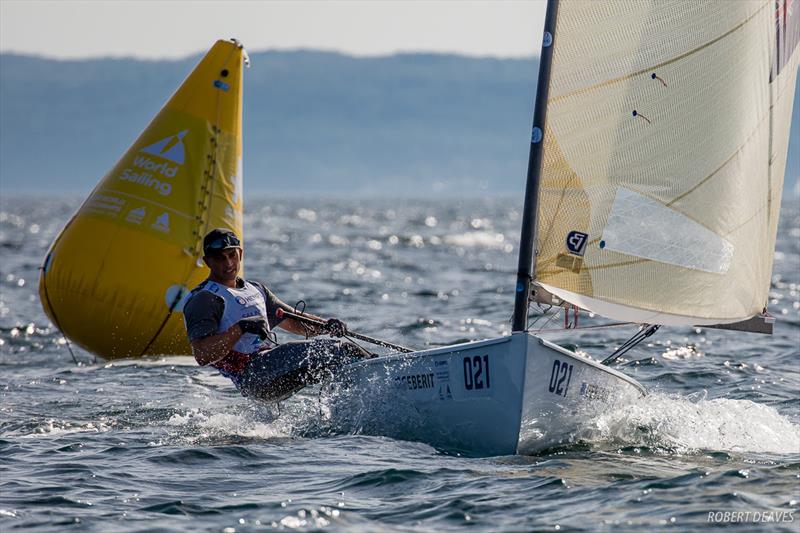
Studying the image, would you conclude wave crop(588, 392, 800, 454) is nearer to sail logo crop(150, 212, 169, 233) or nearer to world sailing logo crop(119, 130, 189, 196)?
sail logo crop(150, 212, 169, 233)

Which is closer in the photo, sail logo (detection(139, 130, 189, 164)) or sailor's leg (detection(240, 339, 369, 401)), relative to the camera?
sailor's leg (detection(240, 339, 369, 401))

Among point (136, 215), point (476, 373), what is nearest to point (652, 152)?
→ point (476, 373)

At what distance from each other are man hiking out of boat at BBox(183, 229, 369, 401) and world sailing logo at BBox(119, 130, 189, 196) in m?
3.81

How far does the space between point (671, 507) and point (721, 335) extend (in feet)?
28.8

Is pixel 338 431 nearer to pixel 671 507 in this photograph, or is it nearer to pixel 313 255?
pixel 671 507

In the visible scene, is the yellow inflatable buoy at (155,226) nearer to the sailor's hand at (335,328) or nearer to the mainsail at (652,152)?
the sailor's hand at (335,328)

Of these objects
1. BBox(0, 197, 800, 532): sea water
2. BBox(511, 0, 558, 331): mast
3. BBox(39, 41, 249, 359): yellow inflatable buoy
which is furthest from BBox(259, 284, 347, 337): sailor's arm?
BBox(39, 41, 249, 359): yellow inflatable buoy

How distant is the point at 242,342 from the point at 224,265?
55cm

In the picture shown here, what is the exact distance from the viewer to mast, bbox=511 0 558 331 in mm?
7293

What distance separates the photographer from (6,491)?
6.68 m

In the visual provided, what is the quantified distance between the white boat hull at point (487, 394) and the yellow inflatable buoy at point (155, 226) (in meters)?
3.98

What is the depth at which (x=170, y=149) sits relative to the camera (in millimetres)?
12023

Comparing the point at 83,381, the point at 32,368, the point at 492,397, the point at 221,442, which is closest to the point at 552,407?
the point at 492,397

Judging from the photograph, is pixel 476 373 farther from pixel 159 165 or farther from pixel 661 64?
pixel 159 165
